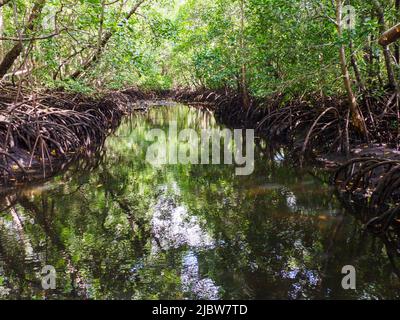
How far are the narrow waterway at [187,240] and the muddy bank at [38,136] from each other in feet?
2.10

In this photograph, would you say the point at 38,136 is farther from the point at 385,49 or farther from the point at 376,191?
the point at 385,49

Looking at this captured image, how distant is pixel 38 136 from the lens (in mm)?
8125

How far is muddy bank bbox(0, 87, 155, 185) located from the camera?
7602mm

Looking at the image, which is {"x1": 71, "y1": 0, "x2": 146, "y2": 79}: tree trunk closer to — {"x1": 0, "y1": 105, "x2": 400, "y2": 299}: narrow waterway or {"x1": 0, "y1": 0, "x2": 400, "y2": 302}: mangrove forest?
{"x1": 0, "y1": 0, "x2": 400, "y2": 302}: mangrove forest

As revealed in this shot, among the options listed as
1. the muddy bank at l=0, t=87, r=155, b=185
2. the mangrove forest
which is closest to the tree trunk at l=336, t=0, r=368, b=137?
the mangrove forest

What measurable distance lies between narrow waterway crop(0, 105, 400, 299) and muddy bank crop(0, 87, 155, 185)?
64cm

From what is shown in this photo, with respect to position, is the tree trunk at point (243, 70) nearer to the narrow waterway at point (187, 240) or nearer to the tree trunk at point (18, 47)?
the tree trunk at point (18, 47)

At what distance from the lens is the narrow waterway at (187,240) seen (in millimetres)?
3689

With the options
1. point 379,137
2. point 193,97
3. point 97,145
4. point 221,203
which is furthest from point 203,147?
point 193,97

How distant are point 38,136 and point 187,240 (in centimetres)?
457

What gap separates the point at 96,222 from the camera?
531 centimetres

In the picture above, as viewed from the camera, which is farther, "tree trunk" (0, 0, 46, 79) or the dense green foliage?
"tree trunk" (0, 0, 46, 79)

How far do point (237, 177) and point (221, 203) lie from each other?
1648mm

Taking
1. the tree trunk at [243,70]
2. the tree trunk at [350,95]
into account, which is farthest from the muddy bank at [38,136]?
the tree trunk at [350,95]
